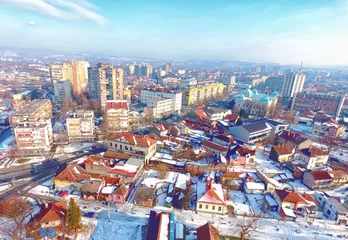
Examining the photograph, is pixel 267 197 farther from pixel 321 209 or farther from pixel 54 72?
pixel 54 72

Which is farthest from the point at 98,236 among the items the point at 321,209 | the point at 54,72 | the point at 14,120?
the point at 54,72

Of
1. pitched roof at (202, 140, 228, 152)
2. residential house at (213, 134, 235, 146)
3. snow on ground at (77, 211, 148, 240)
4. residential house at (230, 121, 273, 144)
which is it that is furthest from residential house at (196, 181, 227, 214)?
residential house at (230, 121, 273, 144)

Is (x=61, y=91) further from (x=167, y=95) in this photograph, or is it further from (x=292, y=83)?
(x=292, y=83)

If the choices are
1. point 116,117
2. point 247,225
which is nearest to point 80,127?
point 116,117

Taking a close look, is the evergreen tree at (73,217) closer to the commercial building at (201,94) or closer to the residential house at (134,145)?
the residential house at (134,145)

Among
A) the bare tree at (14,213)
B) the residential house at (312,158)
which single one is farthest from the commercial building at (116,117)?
the residential house at (312,158)

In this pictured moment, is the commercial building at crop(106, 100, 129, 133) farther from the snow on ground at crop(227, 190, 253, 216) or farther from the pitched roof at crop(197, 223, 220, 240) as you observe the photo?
the pitched roof at crop(197, 223, 220, 240)
